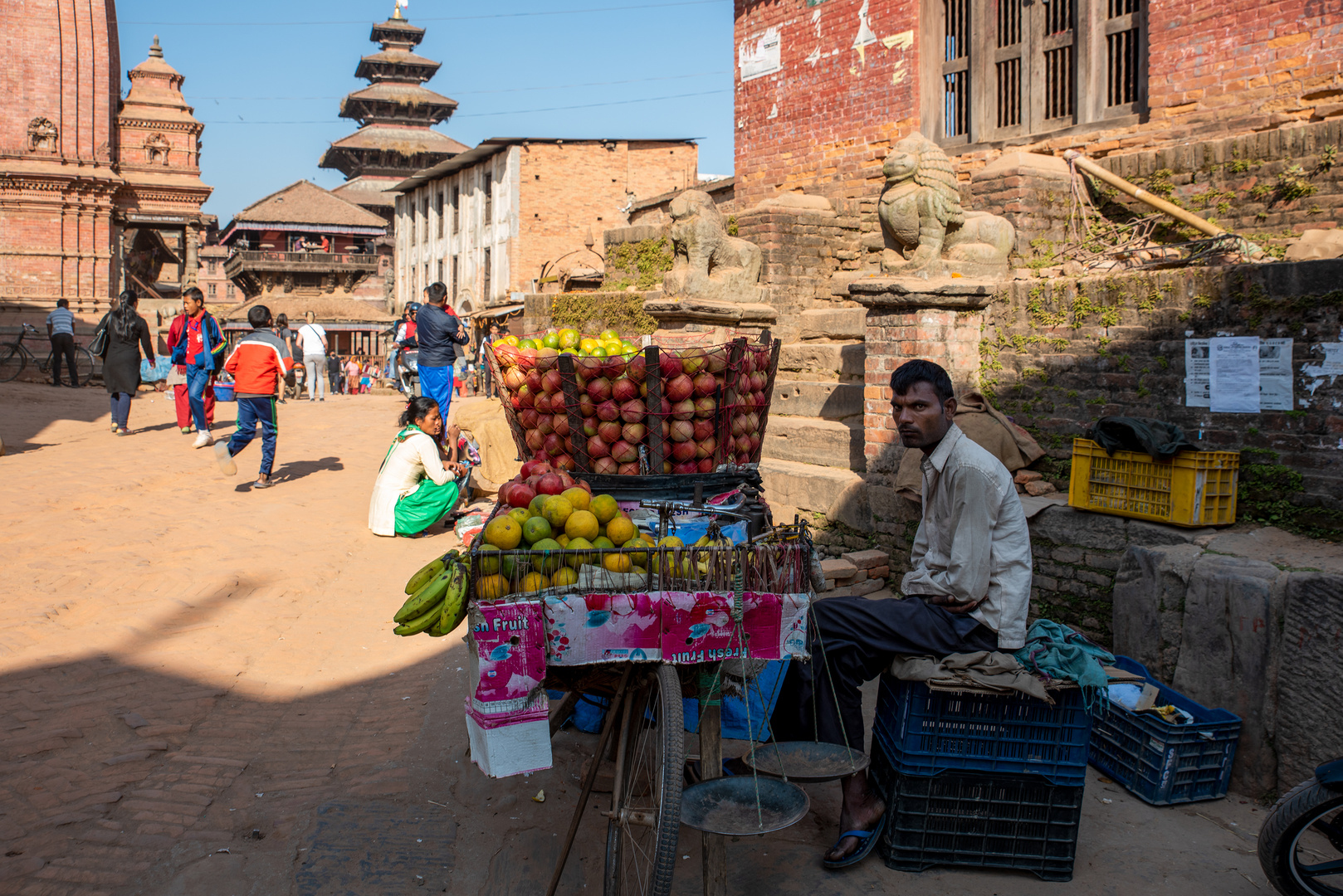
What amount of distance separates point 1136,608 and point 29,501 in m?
9.03

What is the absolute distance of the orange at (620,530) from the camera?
3.10 meters

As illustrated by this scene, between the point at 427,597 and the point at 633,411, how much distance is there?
1228 millimetres

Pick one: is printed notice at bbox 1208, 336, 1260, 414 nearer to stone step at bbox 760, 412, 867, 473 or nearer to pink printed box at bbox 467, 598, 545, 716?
stone step at bbox 760, 412, 867, 473

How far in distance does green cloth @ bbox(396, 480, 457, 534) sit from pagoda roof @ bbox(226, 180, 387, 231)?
134 feet

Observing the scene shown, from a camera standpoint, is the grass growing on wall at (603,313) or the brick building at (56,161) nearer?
the grass growing on wall at (603,313)

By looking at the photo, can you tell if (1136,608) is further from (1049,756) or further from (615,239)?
(615,239)

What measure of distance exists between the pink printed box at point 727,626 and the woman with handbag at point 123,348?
10.7m

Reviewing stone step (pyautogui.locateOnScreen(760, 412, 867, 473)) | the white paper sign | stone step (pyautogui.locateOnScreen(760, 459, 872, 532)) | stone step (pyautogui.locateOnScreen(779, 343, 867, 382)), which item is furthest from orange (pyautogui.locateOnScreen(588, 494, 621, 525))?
the white paper sign

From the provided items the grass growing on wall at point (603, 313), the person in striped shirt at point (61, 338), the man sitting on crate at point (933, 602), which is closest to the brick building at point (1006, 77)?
the grass growing on wall at point (603, 313)

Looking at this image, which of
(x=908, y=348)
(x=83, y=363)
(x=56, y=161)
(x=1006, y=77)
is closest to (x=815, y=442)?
(x=908, y=348)

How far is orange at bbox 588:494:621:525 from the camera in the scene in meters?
3.17

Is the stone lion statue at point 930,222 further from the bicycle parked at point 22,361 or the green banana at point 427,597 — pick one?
the bicycle parked at point 22,361

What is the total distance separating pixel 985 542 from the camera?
10.8 feet

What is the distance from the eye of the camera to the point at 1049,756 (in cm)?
322
